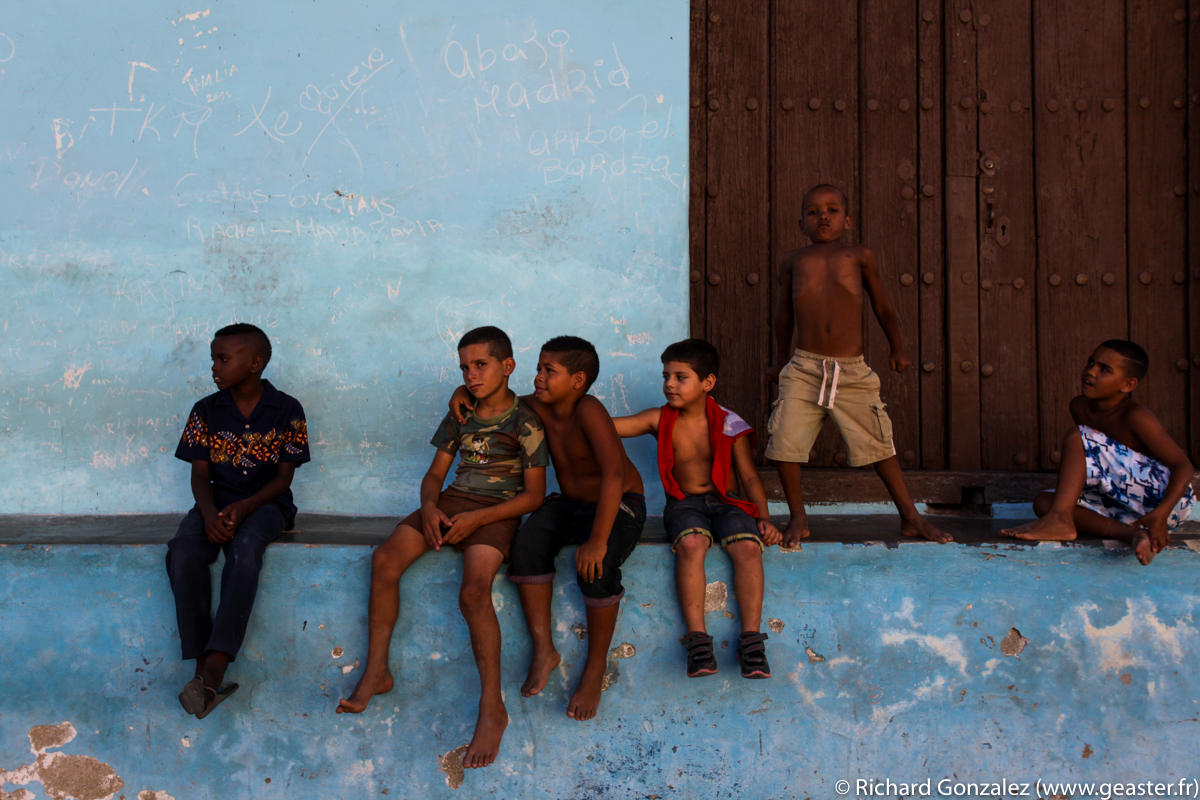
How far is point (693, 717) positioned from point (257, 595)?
136 cm

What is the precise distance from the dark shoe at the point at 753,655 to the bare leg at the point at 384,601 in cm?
98

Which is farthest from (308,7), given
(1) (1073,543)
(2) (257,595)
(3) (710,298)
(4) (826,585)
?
(1) (1073,543)

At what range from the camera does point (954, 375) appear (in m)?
3.19

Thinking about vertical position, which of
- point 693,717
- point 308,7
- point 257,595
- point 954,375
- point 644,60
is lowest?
point 693,717

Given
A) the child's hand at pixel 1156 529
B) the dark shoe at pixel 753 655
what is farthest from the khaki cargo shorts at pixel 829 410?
the child's hand at pixel 1156 529

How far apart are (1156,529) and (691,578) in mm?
1396

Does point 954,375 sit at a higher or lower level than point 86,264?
lower

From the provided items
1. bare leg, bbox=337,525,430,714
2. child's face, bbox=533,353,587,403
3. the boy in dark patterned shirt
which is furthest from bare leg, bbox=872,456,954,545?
the boy in dark patterned shirt

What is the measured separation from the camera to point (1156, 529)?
2.41m

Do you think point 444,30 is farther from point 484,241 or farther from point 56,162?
point 56,162

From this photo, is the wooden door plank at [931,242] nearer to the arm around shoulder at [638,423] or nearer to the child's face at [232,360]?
the arm around shoulder at [638,423]

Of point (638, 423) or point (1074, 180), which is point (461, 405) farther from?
point (1074, 180)

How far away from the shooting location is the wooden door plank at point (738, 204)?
318 centimetres

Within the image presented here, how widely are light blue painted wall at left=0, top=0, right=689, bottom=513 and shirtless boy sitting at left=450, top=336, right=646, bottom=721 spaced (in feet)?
1.40
